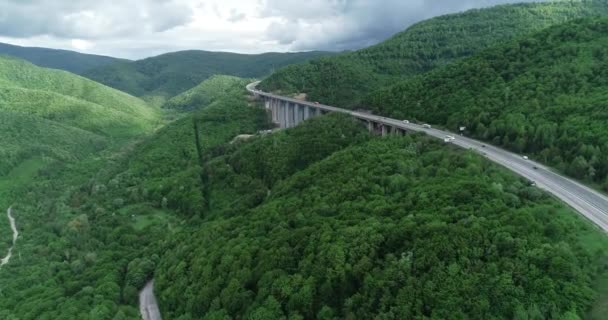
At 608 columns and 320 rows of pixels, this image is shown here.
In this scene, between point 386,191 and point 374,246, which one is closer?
point 374,246

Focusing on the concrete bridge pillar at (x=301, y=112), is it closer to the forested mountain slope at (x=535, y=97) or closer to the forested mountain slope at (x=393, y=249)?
the forested mountain slope at (x=535, y=97)

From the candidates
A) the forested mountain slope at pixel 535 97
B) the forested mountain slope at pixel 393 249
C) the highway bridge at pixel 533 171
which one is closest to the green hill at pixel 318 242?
the forested mountain slope at pixel 393 249

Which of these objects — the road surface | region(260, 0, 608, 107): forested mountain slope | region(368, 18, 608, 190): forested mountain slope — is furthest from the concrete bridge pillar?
the road surface

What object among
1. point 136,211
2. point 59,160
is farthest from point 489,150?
point 59,160

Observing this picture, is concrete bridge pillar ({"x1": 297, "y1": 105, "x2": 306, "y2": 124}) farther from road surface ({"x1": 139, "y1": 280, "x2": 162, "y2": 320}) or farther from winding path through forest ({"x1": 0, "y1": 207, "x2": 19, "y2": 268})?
winding path through forest ({"x1": 0, "y1": 207, "x2": 19, "y2": 268})

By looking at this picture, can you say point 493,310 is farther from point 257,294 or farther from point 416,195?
point 257,294

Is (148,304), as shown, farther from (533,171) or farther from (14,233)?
(14,233)
